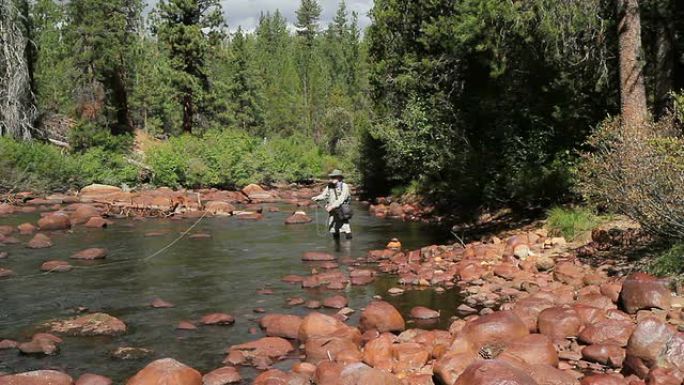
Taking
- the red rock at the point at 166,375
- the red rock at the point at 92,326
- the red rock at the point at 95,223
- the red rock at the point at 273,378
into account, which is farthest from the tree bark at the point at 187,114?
the red rock at the point at 273,378

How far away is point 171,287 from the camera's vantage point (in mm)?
12531

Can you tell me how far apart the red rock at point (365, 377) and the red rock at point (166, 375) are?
1.68m

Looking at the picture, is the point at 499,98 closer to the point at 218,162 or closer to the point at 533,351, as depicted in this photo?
the point at 533,351

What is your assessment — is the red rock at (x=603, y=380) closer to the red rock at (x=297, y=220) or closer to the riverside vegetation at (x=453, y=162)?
the riverside vegetation at (x=453, y=162)

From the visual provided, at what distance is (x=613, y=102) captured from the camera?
15969 millimetres

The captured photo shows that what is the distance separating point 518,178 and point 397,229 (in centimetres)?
439

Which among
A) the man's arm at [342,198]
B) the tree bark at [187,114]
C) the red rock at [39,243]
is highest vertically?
the tree bark at [187,114]

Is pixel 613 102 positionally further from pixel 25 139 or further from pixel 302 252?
pixel 25 139

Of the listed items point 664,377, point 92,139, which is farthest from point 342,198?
point 92,139

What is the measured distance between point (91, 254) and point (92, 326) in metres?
6.23

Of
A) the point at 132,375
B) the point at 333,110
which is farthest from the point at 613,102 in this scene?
the point at 333,110

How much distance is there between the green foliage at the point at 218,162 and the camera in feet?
111

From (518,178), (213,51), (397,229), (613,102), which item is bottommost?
(397,229)

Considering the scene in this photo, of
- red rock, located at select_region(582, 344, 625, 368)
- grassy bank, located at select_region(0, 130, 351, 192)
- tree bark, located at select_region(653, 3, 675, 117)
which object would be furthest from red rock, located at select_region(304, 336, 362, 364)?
grassy bank, located at select_region(0, 130, 351, 192)
